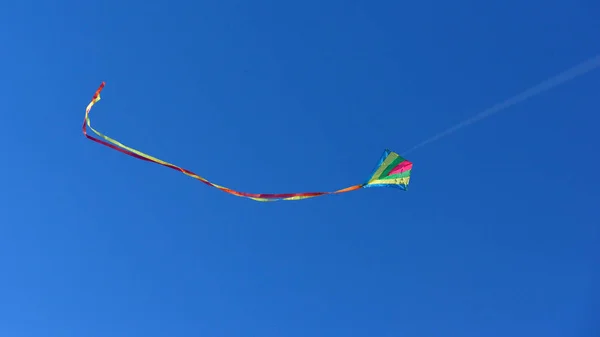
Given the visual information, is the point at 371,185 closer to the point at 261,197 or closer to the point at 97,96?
the point at 261,197

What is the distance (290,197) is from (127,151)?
2.99 m

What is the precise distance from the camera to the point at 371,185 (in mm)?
8367

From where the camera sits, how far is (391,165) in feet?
28.0

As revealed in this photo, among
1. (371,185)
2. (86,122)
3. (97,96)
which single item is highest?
(97,96)

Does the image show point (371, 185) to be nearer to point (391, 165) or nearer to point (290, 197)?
point (391, 165)

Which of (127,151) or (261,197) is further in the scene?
(127,151)

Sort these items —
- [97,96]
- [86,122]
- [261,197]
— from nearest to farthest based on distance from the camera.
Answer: [261,197] < [86,122] < [97,96]

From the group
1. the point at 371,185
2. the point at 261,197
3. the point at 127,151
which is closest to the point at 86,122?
the point at 127,151

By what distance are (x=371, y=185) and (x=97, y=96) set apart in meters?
5.26

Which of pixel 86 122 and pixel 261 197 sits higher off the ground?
pixel 86 122

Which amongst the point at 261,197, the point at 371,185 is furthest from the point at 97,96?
the point at 371,185

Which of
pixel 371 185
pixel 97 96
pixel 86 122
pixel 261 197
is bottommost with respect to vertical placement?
A: pixel 261 197

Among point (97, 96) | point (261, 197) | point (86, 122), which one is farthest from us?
point (97, 96)

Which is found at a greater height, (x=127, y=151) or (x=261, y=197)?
(x=127, y=151)
